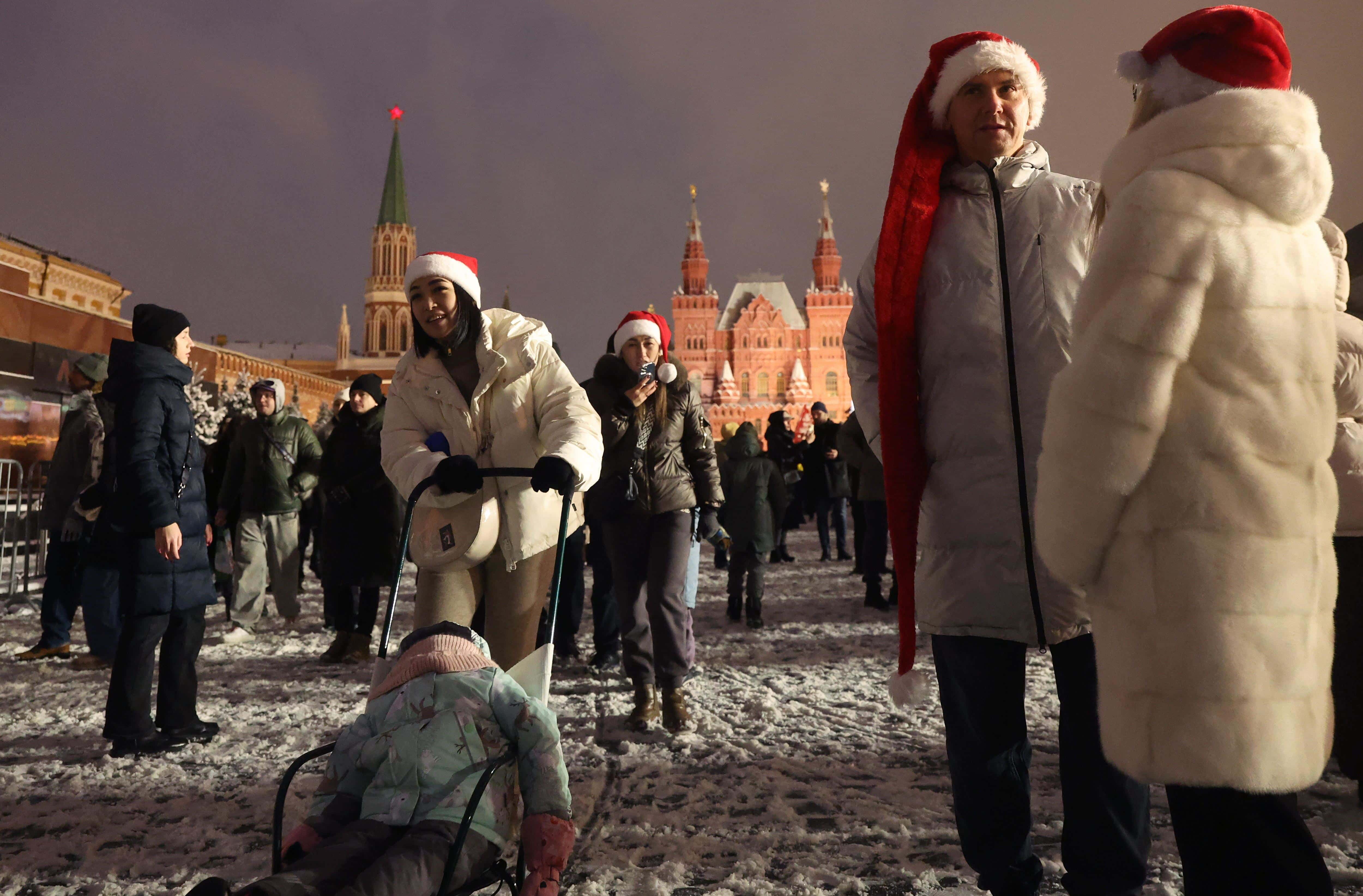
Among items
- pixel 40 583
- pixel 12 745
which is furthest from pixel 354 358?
pixel 12 745

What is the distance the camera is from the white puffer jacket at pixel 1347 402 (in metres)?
2.59

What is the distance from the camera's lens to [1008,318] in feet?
6.98

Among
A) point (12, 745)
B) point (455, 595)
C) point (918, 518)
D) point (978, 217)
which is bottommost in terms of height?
point (12, 745)

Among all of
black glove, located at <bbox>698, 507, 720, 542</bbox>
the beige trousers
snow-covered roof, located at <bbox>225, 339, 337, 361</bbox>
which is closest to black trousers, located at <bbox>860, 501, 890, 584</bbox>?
black glove, located at <bbox>698, 507, 720, 542</bbox>

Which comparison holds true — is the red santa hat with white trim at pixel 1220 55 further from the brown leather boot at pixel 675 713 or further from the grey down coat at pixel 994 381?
the brown leather boot at pixel 675 713

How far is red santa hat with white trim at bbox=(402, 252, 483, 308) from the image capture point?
310 centimetres

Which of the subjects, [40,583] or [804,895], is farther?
[40,583]

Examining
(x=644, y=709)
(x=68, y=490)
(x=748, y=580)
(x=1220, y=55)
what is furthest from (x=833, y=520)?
(x=1220, y=55)

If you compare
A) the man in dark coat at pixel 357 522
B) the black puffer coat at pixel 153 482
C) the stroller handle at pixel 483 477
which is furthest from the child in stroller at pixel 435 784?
the man in dark coat at pixel 357 522

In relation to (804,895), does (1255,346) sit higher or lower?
higher

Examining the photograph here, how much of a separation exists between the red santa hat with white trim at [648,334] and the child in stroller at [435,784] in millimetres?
2611

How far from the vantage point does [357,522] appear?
608cm

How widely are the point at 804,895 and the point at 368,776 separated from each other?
4.15 feet

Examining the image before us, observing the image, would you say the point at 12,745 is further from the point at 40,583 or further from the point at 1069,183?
the point at 40,583
